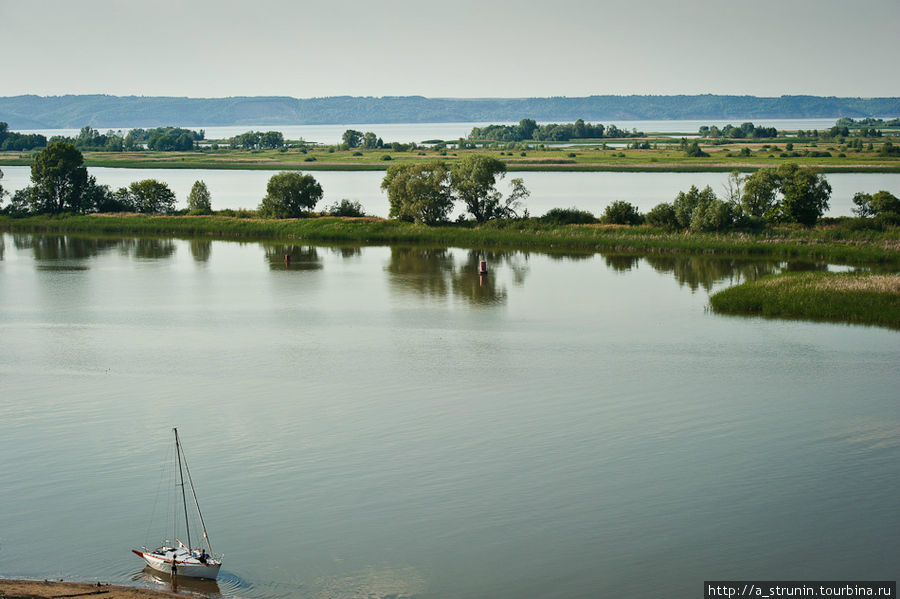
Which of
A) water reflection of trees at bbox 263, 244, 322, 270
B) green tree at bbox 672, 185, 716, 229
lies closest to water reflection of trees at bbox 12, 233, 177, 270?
water reflection of trees at bbox 263, 244, 322, 270

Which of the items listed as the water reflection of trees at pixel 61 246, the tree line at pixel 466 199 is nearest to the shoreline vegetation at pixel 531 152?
the tree line at pixel 466 199

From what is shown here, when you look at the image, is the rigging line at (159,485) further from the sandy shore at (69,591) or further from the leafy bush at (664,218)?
the leafy bush at (664,218)

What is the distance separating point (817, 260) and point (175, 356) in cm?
3043

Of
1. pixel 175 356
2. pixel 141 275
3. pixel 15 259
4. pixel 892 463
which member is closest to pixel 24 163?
pixel 15 259

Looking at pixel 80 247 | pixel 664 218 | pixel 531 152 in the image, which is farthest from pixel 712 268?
pixel 531 152

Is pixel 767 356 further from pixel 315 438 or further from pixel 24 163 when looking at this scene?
pixel 24 163

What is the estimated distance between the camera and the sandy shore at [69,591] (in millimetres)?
13570

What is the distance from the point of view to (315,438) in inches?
814

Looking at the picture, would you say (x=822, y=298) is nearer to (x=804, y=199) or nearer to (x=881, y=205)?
(x=804, y=199)

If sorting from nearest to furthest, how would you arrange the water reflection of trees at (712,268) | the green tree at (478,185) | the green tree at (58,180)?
the water reflection of trees at (712,268) → the green tree at (478,185) → the green tree at (58,180)

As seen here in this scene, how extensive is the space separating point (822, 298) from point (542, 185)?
2154 inches

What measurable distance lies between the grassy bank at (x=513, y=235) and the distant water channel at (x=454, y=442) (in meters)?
12.0

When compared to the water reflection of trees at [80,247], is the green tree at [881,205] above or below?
above

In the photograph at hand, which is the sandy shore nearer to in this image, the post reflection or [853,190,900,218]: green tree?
the post reflection
